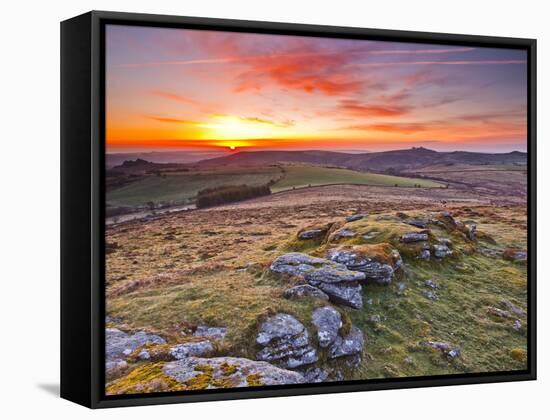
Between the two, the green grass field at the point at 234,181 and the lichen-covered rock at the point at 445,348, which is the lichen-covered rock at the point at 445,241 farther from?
the lichen-covered rock at the point at 445,348

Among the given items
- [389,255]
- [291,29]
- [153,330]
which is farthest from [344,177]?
[153,330]

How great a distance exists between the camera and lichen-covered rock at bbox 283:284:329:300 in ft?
45.6

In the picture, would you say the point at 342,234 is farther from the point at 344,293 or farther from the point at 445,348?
the point at 445,348

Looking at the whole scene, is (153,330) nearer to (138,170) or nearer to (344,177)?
(138,170)

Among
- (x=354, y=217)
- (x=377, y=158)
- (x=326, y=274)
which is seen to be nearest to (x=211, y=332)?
(x=326, y=274)

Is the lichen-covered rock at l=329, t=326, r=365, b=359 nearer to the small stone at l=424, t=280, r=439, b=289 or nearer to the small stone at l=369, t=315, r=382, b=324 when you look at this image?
the small stone at l=369, t=315, r=382, b=324

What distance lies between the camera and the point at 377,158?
1508 centimetres

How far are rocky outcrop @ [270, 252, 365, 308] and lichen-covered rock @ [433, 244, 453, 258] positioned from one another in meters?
1.35

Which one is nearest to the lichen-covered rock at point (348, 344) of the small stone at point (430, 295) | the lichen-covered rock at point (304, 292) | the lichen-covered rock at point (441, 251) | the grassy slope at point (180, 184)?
the lichen-covered rock at point (304, 292)

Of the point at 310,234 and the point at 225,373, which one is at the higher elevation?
the point at 310,234

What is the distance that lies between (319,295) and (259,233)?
111cm

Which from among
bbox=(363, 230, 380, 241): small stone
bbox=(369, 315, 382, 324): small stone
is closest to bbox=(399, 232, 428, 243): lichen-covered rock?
bbox=(363, 230, 380, 241): small stone

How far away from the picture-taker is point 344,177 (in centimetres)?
1478

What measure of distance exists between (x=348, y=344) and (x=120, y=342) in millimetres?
3015
